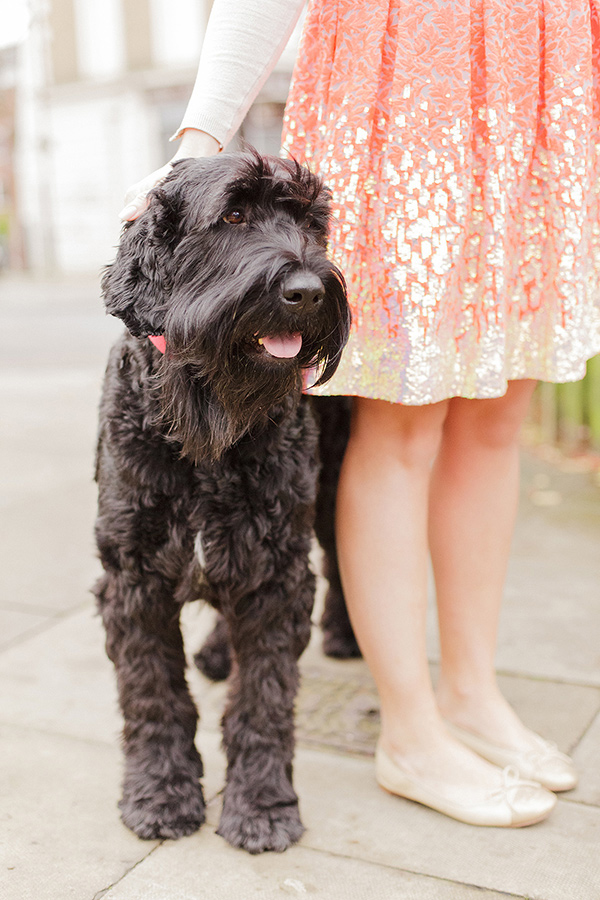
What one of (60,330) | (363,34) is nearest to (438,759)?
(363,34)

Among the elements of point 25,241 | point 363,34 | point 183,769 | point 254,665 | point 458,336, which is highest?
point 25,241

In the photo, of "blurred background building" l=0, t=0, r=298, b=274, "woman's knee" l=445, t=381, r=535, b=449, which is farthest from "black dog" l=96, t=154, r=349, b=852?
"blurred background building" l=0, t=0, r=298, b=274

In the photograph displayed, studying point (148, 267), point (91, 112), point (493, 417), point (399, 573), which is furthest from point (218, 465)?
point (91, 112)

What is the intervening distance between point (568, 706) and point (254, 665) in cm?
110

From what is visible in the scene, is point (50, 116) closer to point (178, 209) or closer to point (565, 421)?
point (565, 421)

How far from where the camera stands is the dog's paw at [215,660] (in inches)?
113

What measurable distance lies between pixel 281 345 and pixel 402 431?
21.4 inches

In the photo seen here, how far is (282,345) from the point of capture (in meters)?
1.74

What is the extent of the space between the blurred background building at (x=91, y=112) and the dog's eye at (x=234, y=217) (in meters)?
26.5

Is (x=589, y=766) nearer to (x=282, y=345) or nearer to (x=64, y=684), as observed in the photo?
(x=282, y=345)

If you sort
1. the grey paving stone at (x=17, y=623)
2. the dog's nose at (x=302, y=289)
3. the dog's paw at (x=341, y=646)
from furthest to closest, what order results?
the grey paving stone at (x=17, y=623) < the dog's paw at (x=341, y=646) < the dog's nose at (x=302, y=289)

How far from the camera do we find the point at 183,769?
2137 millimetres

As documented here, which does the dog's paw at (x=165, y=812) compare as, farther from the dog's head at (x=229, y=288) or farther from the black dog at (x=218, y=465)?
the dog's head at (x=229, y=288)

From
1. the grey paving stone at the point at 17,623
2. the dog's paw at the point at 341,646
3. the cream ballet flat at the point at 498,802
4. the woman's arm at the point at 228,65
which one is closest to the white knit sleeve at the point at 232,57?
the woman's arm at the point at 228,65
